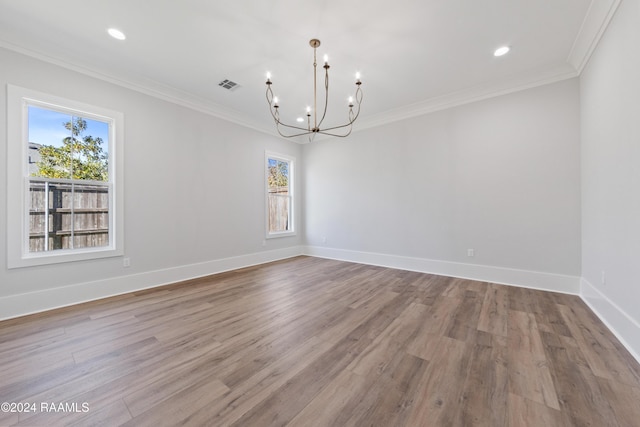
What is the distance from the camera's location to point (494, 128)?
3.73 meters

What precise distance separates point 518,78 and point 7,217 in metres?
6.42

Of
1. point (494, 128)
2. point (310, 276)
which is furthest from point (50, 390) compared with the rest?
point (494, 128)

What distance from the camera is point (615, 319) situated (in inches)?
86.2

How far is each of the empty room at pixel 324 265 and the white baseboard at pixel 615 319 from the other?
3cm

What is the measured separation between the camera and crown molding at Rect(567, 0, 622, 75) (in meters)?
2.16

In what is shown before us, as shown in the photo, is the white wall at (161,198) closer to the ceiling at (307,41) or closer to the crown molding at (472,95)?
the ceiling at (307,41)

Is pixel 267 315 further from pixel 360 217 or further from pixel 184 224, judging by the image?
pixel 360 217

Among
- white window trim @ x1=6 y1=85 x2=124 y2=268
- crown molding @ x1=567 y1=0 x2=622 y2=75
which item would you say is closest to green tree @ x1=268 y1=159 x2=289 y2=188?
white window trim @ x1=6 y1=85 x2=124 y2=268

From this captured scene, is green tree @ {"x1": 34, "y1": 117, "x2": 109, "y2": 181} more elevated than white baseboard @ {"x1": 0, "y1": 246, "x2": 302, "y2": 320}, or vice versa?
green tree @ {"x1": 34, "y1": 117, "x2": 109, "y2": 181}

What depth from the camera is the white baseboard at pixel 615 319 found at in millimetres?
1880

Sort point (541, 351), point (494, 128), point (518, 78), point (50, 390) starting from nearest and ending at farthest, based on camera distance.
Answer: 1. point (50, 390)
2. point (541, 351)
3. point (518, 78)
4. point (494, 128)

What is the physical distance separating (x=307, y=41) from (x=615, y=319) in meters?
4.00

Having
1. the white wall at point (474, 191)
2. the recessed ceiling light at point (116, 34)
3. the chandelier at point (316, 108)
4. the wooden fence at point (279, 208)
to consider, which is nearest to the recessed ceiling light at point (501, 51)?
the white wall at point (474, 191)

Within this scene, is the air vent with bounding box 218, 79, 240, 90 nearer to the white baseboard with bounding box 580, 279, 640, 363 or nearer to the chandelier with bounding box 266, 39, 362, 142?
the chandelier with bounding box 266, 39, 362, 142
